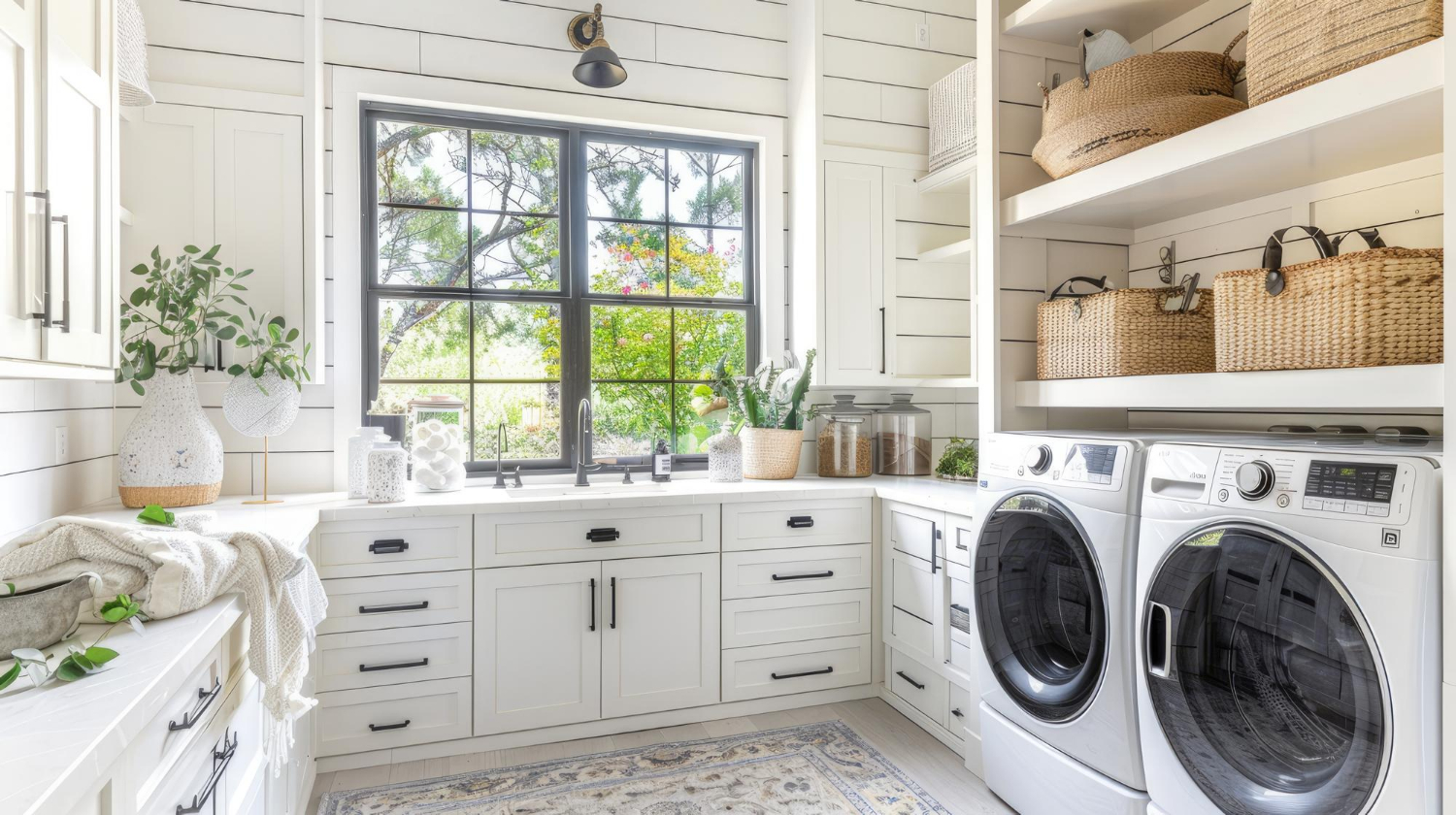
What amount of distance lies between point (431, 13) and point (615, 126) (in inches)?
30.4

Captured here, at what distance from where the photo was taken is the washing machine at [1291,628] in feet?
4.07

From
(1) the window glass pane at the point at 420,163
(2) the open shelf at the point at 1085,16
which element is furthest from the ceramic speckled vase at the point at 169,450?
(2) the open shelf at the point at 1085,16

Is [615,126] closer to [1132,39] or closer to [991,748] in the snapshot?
[1132,39]

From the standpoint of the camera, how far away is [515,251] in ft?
10.5

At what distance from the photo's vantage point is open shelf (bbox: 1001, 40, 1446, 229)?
4.70ft

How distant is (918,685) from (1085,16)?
7.07 ft

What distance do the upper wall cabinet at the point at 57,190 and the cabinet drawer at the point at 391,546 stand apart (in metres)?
0.88

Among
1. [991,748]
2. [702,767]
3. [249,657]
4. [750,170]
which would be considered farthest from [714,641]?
[750,170]

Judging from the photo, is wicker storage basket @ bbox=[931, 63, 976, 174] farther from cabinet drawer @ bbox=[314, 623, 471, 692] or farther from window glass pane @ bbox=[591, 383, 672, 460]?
cabinet drawer @ bbox=[314, 623, 471, 692]

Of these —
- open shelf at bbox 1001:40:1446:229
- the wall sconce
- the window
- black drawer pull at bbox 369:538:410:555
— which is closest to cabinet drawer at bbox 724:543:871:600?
the window

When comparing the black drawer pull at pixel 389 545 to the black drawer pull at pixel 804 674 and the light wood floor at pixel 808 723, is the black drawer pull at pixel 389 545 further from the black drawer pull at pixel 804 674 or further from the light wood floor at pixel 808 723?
the black drawer pull at pixel 804 674

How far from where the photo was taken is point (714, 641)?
2.79m

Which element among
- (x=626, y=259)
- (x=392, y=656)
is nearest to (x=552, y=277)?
(x=626, y=259)

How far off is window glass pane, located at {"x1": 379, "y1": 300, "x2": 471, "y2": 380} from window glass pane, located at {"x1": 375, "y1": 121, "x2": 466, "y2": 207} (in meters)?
0.40
